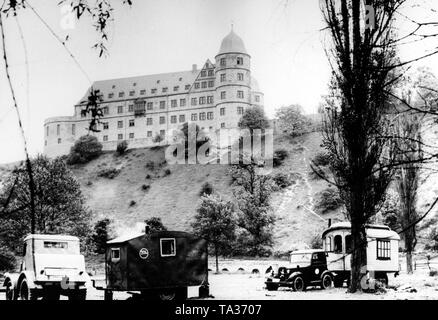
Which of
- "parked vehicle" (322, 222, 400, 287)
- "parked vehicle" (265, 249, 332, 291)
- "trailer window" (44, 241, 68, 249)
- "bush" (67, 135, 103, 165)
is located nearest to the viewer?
"trailer window" (44, 241, 68, 249)

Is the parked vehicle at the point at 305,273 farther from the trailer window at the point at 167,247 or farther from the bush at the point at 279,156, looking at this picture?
the bush at the point at 279,156

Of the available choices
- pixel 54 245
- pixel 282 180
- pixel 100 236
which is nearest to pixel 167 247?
pixel 54 245

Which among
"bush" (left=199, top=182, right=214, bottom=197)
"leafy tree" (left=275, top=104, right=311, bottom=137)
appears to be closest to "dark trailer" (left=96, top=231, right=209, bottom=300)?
"bush" (left=199, top=182, right=214, bottom=197)

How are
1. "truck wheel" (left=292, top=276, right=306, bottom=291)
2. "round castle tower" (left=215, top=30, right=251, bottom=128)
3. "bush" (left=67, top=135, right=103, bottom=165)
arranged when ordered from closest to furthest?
"truck wheel" (left=292, top=276, right=306, bottom=291) < "round castle tower" (left=215, top=30, right=251, bottom=128) < "bush" (left=67, top=135, right=103, bottom=165)

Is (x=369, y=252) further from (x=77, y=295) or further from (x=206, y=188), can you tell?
(x=206, y=188)

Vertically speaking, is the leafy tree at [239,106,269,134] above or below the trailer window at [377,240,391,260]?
above

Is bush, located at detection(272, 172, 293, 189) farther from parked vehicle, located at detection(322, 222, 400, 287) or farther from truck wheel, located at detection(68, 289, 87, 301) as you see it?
truck wheel, located at detection(68, 289, 87, 301)
